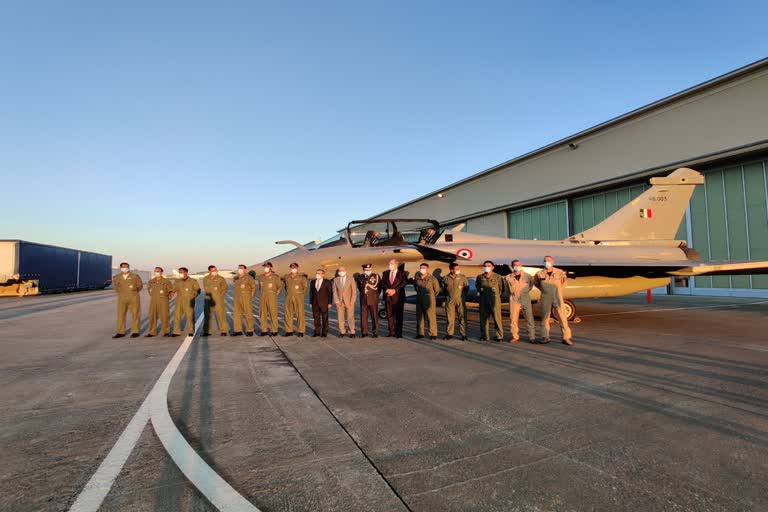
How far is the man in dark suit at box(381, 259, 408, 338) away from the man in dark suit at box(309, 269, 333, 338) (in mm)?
1160

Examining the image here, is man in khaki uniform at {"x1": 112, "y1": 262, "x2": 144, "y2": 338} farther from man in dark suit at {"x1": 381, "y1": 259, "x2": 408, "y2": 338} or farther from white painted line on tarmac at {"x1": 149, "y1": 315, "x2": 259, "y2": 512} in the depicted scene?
man in dark suit at {"x1": 381, "y1": 259, "x2": 408, "y2": 338}

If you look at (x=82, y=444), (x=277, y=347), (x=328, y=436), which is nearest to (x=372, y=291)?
(x=277, y=347)

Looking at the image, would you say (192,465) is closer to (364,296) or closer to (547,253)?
(364,296)

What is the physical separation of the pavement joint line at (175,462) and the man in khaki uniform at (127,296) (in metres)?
5.33

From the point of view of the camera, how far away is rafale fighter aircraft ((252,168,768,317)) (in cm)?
971

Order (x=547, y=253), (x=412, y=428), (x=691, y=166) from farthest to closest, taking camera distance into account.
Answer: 1. (x=691, y=166)
2. (x=547, y=253)
3. (x=412, y=428)

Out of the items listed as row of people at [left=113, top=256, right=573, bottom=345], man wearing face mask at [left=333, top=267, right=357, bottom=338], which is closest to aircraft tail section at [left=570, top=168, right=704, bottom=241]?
row of people at [left=113, top=256, right=573, bottom=345]

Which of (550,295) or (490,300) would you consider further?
(490,300)

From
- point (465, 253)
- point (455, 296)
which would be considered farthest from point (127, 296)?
point (465, 253)

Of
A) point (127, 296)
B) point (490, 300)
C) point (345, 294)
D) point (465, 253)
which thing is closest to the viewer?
point (490, 300)

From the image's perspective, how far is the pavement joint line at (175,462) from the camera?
2.19 meters

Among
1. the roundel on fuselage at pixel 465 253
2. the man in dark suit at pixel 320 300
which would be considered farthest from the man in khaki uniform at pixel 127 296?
the roundel on fuselage at pixel 465 253

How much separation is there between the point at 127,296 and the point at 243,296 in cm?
251

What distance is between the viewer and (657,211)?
1191 centimetres
